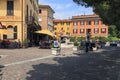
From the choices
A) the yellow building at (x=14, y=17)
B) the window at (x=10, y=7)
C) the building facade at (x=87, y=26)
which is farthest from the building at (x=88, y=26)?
the window at (x=10, y=7)

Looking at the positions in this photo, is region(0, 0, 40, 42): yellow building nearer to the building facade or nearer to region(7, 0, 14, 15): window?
region(7, 0, 14, 15): window

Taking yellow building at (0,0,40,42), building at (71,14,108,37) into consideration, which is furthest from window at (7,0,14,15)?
building at (71,14,108,37)

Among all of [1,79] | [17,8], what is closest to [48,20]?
[17,8]

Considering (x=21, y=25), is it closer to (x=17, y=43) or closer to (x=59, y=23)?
(x=17, y=43)

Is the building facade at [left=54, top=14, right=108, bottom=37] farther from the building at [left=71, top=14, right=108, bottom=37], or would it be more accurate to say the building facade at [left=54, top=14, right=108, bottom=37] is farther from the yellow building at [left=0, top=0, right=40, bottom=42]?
the yellow building at [left=0, top=0, right=40, bottom=42]

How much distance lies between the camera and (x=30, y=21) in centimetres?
5062

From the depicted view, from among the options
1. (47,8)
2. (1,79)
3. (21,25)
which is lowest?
(1,79)

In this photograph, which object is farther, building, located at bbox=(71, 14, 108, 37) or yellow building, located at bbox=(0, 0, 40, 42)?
building, located at bbox=(71, 14, 108, 37)

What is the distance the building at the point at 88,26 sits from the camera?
122637mm

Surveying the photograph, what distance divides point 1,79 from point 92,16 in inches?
4382

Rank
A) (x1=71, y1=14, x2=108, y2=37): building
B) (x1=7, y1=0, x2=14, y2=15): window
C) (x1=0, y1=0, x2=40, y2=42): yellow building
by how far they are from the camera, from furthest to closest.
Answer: (x1=71, y1=14, x2=108, y2=37): building → (x1=7, y1=0, x2=14, y2=15): window → (x1=0, y1=0, x2=40, y2=42): yellow building

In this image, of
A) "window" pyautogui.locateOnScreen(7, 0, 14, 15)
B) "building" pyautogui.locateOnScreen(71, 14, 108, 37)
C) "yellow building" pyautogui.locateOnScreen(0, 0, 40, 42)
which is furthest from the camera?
"building" pyautogui.locateOnScreen(71, 14, 108, 37)

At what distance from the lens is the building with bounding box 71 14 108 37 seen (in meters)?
123

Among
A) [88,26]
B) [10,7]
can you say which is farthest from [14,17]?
[88,26]
